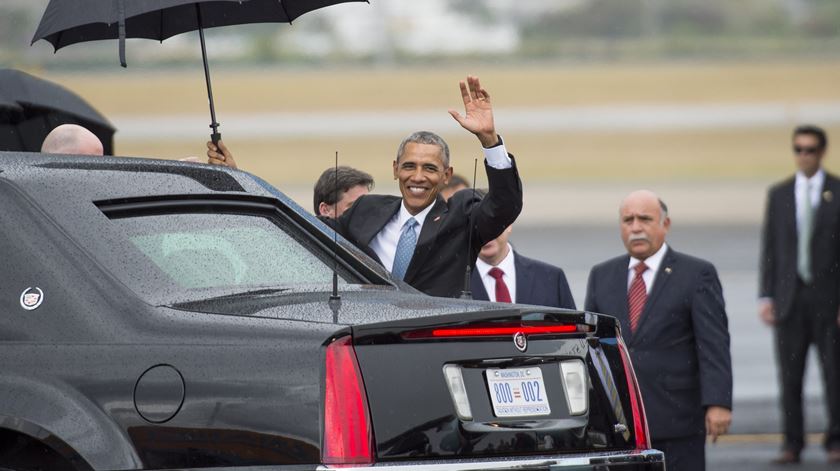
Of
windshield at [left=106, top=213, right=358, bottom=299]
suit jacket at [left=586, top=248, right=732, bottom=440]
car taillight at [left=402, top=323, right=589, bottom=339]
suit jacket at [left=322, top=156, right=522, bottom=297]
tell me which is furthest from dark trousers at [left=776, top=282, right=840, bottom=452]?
car taillight at [left=402, top=323, right=589, bottom=339]

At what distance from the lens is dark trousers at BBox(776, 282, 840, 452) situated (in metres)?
10.9

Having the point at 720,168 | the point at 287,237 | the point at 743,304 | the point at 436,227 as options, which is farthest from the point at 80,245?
the point at 720,168

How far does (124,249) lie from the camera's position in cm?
487

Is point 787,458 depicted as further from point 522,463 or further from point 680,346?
point 522,463

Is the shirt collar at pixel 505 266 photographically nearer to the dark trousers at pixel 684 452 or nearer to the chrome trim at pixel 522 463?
the dark trousers at pixel 684 452

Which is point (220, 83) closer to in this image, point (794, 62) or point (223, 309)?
point (794, 62)

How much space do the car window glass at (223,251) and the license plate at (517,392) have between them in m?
0.91

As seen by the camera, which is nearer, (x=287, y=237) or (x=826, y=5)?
(x=287, y=237)

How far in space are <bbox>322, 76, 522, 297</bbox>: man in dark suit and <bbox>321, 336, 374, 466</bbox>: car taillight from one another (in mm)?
2042

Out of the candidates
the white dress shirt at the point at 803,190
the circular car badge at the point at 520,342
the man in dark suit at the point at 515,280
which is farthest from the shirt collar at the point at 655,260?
the white dress shirt at the point at 803,190

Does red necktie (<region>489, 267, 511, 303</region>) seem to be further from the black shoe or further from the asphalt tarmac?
the black shoe

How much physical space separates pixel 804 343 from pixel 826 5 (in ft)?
133

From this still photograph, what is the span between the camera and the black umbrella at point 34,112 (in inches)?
345

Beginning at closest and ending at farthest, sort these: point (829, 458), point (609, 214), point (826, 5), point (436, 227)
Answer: point (436, 227) < point (829, 458) < point (609, 214) < point (826, 5)
